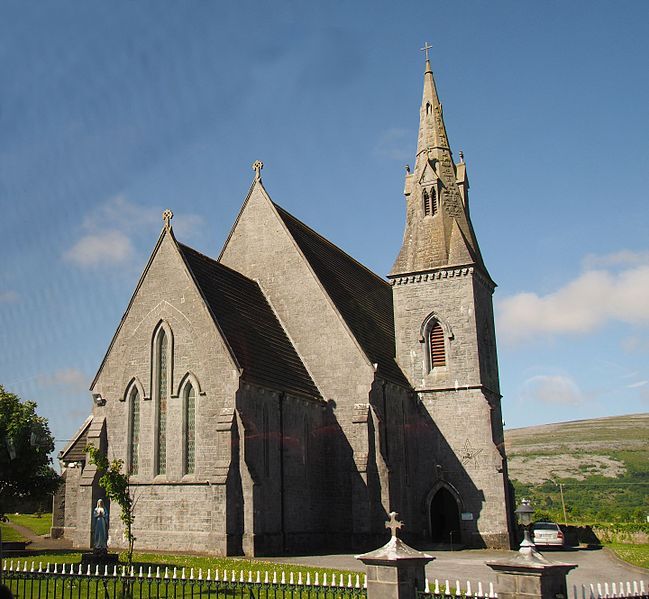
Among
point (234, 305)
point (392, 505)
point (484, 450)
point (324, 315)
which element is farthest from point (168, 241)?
point (484, 450)

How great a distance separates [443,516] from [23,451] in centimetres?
1950

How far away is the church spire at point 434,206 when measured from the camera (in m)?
37.9

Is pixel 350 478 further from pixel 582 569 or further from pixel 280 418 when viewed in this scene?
pixel 582 569

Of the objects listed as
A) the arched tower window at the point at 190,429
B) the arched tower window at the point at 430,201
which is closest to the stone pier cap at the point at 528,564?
the arched tower window at the point at 190,429

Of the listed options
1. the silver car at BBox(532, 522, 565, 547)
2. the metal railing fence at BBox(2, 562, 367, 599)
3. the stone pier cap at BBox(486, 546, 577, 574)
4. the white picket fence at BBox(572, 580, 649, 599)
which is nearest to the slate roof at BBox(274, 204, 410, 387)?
the silver car at BBox(532, 522, 565, 547)

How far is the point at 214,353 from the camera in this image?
90.9 ft

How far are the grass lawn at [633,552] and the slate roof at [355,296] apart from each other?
11879mm

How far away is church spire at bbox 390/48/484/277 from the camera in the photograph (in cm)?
3791

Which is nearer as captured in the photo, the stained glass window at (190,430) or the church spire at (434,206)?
the stained glass window at (190,430)

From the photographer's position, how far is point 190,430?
27.9 metres

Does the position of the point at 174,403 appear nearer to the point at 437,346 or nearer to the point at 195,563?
the point at 195,563

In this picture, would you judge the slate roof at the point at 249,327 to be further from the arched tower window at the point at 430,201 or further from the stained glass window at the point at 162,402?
the arched tower window at the point at 430,201

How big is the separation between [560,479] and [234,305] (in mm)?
90689

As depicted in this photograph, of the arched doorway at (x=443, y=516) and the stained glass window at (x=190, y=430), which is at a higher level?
the stained glass window at (x=190, y=430)
